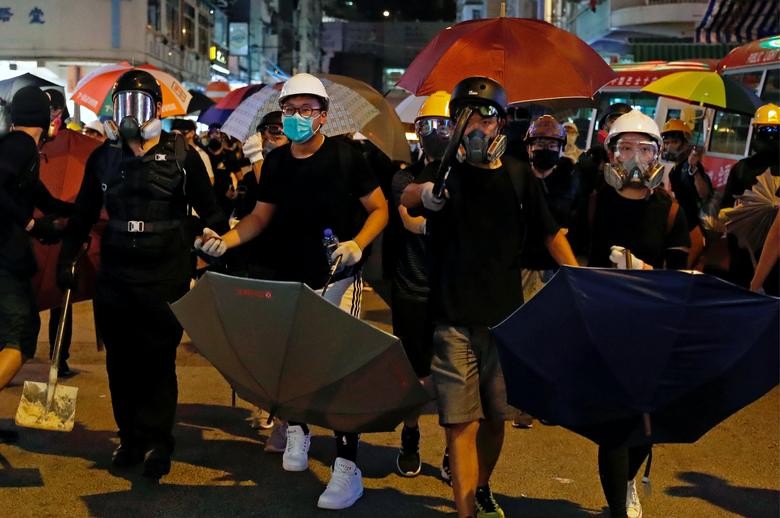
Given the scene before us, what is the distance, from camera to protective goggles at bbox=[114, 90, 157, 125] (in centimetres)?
573

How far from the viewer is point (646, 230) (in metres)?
5.06

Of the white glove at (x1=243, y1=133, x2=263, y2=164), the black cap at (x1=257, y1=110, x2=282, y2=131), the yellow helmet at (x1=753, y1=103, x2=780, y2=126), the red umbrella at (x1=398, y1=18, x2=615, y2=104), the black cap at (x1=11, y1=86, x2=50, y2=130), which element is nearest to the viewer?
the black cap at (x1=11, y1=86, x2=50, y2=130)

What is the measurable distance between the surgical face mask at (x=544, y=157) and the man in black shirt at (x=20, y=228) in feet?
9.08

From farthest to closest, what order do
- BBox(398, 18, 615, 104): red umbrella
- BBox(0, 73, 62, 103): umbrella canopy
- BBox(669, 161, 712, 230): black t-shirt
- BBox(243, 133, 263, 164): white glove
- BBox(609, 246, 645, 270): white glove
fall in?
1. BBox(669, 161, 712, 230): black t-shirt
2. BBox(0, 73, 62, 103): umbrella canopy
3. BBox(243, 133, 263, 164): white glove
4. BBox(398, 18, 615, 104): red umbrella
5. BBox(609, 246, 645, 270): white glove

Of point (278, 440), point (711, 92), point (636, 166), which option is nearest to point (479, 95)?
point (636, 166)

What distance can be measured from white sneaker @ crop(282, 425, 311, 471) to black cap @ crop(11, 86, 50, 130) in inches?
86.5

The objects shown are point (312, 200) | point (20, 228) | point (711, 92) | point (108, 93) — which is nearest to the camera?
point (312, 200)

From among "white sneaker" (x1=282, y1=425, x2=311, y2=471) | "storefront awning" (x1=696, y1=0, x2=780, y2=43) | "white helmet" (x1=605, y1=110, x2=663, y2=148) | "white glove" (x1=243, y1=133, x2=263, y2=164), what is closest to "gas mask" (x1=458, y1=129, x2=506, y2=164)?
"white helmet" (x1=605, y1=110, x2=663, y2=148)

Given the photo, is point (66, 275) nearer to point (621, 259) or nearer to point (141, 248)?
point (141, 248)

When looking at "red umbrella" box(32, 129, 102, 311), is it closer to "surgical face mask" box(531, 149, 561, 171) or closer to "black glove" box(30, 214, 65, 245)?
"black glove" box(30, 214, 65, 245)

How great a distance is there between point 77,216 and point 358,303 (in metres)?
1.61

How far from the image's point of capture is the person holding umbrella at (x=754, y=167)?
831 centimetres

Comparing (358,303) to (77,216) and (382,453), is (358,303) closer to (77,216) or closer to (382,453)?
(382,453)

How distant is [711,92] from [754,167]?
2.56 m
